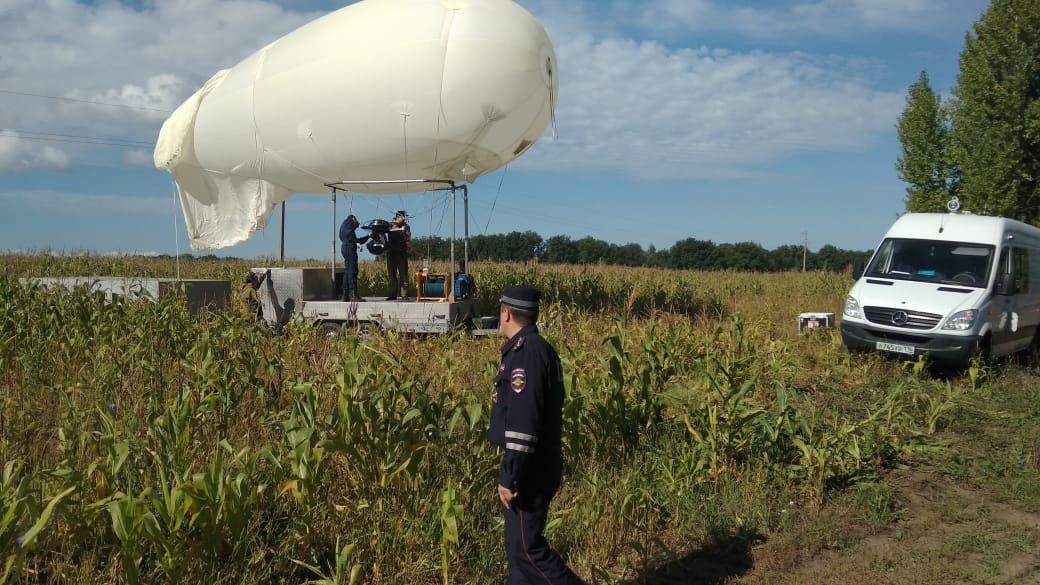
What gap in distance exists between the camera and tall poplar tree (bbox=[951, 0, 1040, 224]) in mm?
22484

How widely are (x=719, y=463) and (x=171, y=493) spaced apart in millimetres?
4132

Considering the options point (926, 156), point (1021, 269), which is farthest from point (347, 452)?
point (926, 156)

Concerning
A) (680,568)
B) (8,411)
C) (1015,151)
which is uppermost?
(1015,151)

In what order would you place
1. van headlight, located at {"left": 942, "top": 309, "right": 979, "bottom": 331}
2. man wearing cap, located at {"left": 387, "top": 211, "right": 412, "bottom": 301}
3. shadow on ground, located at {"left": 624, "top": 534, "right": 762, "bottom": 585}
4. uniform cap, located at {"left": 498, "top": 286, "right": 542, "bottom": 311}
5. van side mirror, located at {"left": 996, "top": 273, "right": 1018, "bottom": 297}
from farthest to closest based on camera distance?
man wearing cap, located at {"left": 387, "top": 211, "right": 412, "bottom": 301}
van side mirror, located at {"left": 996, "top": 273, "right": 1018, "bottom": 297}
van headlight, located at {"left": 942, "top": 309, "right": 979, "bottom": 331}
shadow on ground, located at {"left": 624, "top": 534, "right": 762, "bottom": 585}
uniform cap, located at {"left": 498, "top": 286, "right": 542, "bottom": 311}

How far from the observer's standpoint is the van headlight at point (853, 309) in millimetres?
11516

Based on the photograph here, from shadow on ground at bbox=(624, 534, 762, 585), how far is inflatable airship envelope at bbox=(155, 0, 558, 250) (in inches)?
294

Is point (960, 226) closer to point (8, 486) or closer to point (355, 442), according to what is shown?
point (355, 442)

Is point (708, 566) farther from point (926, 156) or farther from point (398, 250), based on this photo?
point (926, 156)

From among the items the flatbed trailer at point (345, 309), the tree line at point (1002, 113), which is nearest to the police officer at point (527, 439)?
the flatbed trailer at point (345, 309)

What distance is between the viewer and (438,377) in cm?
746

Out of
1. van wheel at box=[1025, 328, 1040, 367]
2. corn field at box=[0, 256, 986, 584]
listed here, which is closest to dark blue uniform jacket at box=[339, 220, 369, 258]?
corn field at box=[0, 256, 986, 584]

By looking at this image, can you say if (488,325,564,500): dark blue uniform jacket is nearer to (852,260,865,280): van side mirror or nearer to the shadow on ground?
the shadow on ground

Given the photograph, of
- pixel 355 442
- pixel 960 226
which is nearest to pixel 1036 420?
pixel 960 226

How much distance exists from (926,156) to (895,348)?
22845 millimetres
